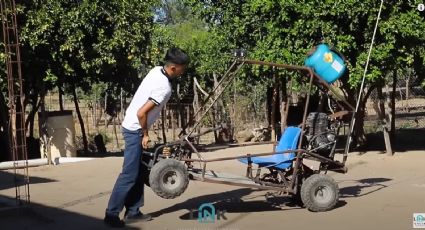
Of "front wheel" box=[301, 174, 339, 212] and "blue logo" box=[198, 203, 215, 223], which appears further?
"front wheel" box=[301, 174, 339, 212]

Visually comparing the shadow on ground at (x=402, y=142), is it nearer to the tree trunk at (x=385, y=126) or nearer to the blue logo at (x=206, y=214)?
the tree trunk at (x=385, y=126)

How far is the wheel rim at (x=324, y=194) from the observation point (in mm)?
7238

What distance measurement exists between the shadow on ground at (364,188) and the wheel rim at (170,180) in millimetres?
2810

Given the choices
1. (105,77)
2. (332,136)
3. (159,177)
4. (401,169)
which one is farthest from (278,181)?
(105,77)

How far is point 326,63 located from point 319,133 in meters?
0.90

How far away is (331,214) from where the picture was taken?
7.16 m

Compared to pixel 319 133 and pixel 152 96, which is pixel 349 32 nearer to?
pixel 319 133

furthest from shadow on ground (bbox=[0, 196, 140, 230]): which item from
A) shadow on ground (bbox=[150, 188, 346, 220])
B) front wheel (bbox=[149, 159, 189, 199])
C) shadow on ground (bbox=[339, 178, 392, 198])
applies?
shadow on ground (bbox=[339, 178, 392, 198])

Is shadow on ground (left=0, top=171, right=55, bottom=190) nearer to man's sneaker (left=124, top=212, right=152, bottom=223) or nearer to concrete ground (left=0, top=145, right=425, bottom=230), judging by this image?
concrete ground (left=0, top=145, right=425, bottom=230)

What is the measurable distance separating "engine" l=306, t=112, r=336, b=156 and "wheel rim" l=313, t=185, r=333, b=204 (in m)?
0.46

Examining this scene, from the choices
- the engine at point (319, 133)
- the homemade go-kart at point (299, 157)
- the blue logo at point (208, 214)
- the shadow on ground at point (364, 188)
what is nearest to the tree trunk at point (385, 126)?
the shadow on ground at point (364, 188)

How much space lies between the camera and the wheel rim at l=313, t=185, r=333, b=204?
7238 mm

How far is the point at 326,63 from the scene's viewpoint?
753 centimetres

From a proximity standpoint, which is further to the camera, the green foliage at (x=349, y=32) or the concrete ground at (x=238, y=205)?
the green foliage at (x=349, y=32)
